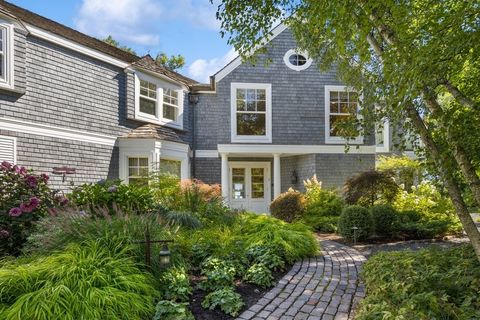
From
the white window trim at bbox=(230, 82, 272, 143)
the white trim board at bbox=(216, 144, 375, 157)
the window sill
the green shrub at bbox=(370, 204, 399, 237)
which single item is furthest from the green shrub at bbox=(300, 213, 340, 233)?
the window sill

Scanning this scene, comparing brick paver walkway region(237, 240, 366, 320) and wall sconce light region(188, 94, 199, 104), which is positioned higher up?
wall sconce light region(188, 94, 199, 104)

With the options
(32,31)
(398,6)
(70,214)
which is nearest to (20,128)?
(32,31)

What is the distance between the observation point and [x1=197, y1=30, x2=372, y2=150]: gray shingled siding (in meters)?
13.7

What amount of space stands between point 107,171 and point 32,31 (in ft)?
13.4

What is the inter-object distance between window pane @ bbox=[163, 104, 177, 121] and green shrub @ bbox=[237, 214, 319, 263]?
6615 millimetres

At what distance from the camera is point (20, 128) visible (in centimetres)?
851

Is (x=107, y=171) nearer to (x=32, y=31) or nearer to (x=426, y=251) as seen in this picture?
(x=32, y=31)

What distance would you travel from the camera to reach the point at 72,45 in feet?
32.2

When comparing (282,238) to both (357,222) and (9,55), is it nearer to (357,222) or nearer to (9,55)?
(357,222)

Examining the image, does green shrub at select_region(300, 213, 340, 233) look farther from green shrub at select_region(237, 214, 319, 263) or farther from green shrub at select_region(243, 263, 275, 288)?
green shrub at select_region(243, 263, 275, 288)

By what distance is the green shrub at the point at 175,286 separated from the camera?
12.6ft

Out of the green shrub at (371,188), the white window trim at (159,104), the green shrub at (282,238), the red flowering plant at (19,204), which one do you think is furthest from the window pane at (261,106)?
the red flowering plant at (19,204)

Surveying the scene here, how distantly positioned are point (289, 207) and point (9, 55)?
8248 mm

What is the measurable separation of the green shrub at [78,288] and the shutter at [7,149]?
16.8 ft
